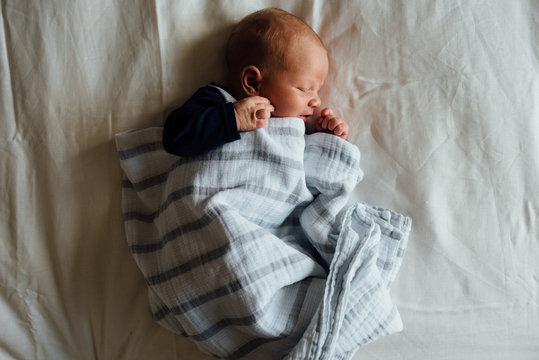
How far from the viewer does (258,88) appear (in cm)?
83

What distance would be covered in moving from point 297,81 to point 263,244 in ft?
0.95

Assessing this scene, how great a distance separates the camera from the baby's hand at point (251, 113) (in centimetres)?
77

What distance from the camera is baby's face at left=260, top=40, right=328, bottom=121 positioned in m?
0.81

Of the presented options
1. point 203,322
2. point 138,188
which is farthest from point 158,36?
point 203,322

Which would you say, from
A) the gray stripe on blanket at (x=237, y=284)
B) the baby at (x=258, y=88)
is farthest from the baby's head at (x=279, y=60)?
the gray stripe on blanket at (x=237, y=284)

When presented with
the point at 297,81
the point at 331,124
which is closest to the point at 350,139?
the point at 331,124

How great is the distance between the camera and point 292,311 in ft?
2.53

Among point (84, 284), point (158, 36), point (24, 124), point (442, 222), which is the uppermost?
point (158, 36)

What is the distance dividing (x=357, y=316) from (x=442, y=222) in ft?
0.84

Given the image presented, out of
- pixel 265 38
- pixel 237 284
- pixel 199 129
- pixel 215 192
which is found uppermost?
pixel 265 38

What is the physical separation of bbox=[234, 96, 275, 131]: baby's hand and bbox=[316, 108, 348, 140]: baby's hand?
4.9 inches

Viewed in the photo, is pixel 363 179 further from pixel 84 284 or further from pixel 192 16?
pixel 84 284

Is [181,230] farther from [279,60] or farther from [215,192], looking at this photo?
[279,60]

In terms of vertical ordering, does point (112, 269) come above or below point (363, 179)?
below
